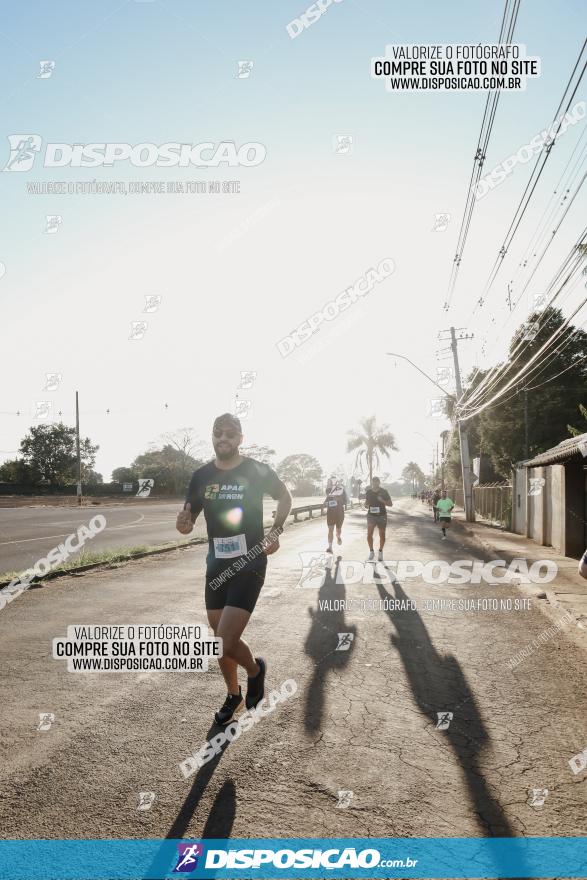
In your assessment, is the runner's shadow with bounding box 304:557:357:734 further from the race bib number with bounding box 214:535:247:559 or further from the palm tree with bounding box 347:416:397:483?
the palm tree with bounding box 347:416:397:483

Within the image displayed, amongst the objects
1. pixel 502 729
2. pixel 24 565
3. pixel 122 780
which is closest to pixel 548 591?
pixel 502 729

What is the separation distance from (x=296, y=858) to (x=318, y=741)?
1.18 meters

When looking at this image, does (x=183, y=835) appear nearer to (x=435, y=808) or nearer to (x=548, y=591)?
(x=435, y=808)

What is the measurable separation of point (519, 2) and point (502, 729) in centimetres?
904

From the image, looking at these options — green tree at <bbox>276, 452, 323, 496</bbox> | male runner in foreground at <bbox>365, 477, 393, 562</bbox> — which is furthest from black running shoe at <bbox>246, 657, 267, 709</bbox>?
green tree at <bbox>276, 452, 323, 496</bbox>

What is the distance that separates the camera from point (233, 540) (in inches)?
169

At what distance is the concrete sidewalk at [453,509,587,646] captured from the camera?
8.13 m

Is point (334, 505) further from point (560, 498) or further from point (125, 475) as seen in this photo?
point (125, 475)

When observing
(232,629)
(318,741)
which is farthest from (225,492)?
(318,741)

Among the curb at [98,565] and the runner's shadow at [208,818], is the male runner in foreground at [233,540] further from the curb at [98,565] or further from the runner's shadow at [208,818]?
the curb at [98,565]

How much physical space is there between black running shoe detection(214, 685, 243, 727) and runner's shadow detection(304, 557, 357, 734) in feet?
1.70

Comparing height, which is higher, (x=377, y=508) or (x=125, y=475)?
(x=377, y=508)

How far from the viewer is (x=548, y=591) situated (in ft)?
31.7

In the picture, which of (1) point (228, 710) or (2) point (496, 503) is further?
(2) point (496, 503)
